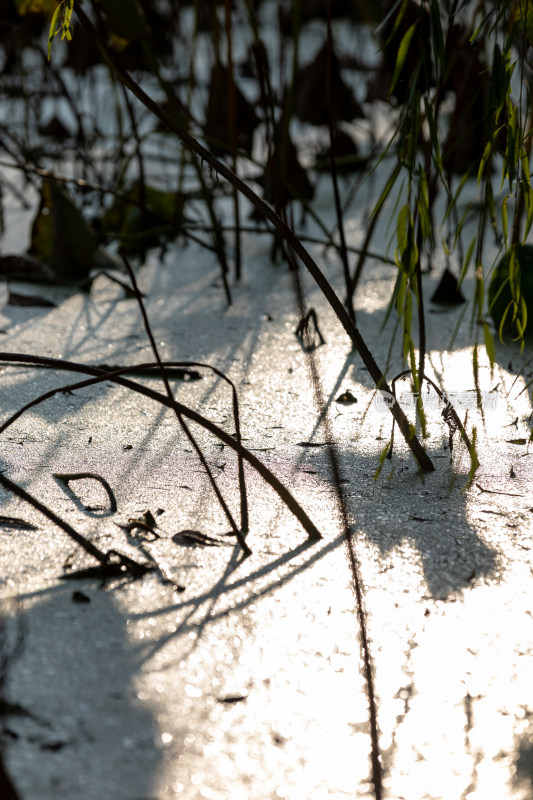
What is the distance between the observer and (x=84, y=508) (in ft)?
2.34

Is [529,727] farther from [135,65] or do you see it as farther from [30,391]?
[135,65]

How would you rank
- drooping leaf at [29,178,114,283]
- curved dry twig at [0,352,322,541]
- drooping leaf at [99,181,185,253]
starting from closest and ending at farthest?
curved dry twig at [0,352,322,541]
drooping leaf at [29,178,114,283]
drooping leaf at [99,181,185,253]

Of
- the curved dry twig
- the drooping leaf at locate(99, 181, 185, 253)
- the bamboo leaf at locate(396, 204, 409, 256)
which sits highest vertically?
the bamboo leaf at locate(396, 204, 409, 256)

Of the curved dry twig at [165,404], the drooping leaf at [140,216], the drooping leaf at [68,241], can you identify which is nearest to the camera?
the curved dry twig at [165,404]

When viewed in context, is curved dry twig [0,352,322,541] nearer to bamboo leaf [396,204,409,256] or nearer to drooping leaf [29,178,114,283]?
bamboo leaf [396,204,409,256]

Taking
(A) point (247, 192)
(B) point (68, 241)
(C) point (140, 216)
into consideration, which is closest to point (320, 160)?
(C) point (140, 216)

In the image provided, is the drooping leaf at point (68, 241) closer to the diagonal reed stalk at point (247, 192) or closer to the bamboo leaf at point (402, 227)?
the diagonal reed stalk at point (247, 192)

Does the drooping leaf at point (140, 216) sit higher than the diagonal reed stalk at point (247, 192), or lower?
lower

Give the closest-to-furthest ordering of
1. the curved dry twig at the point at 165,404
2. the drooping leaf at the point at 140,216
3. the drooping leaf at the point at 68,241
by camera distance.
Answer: the curved dry twig at the point at 165,404 → the drooping leaf at the point at 68,241 → the drooping leaf at the point at 140,216

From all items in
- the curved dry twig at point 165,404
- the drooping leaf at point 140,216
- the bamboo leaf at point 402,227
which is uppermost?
the bamboo leaf at point 402,227

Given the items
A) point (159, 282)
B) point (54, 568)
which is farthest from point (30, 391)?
point (159, 282)

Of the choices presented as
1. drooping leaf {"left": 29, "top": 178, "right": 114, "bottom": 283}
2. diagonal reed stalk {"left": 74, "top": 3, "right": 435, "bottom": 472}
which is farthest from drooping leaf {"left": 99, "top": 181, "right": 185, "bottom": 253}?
diagonal reed stalk {"left": 74, "top": 3, "right": 435, "bottom": 472}

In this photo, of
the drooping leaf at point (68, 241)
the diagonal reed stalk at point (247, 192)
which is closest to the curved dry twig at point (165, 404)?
the diagonal reed stalk at point (247, 192)

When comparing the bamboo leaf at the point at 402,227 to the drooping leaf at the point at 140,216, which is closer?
the bamboo leaf at the point at 402,227
